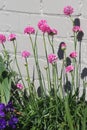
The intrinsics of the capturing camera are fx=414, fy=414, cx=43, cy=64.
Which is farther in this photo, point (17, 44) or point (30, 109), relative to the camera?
point (17, 44)

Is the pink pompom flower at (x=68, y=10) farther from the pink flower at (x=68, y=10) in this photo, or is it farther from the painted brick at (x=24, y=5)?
the painted brick at (x=24, y=5)

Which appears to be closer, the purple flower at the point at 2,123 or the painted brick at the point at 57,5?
the purple flower at the point at 2,123

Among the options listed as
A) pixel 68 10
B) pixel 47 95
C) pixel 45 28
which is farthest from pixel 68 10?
pixel 47 95

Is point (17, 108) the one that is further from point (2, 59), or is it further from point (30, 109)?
point (2, 59)

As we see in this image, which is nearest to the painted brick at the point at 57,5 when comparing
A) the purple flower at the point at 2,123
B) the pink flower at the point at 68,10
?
the pink flower at the point at 68,10

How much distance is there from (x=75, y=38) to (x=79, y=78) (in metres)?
0.27

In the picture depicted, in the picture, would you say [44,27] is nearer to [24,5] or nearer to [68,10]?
[68,10]

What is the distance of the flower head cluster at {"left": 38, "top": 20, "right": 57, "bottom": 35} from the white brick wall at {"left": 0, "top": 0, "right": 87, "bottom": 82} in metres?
0.14

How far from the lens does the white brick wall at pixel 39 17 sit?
2.59 meters

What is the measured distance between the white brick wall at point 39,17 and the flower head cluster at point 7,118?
0.55 m

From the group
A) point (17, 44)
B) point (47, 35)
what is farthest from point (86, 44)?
point (17, 44)

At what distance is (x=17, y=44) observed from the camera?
110 inches

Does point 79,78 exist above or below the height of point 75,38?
below

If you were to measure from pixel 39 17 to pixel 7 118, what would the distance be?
29.1 inches
